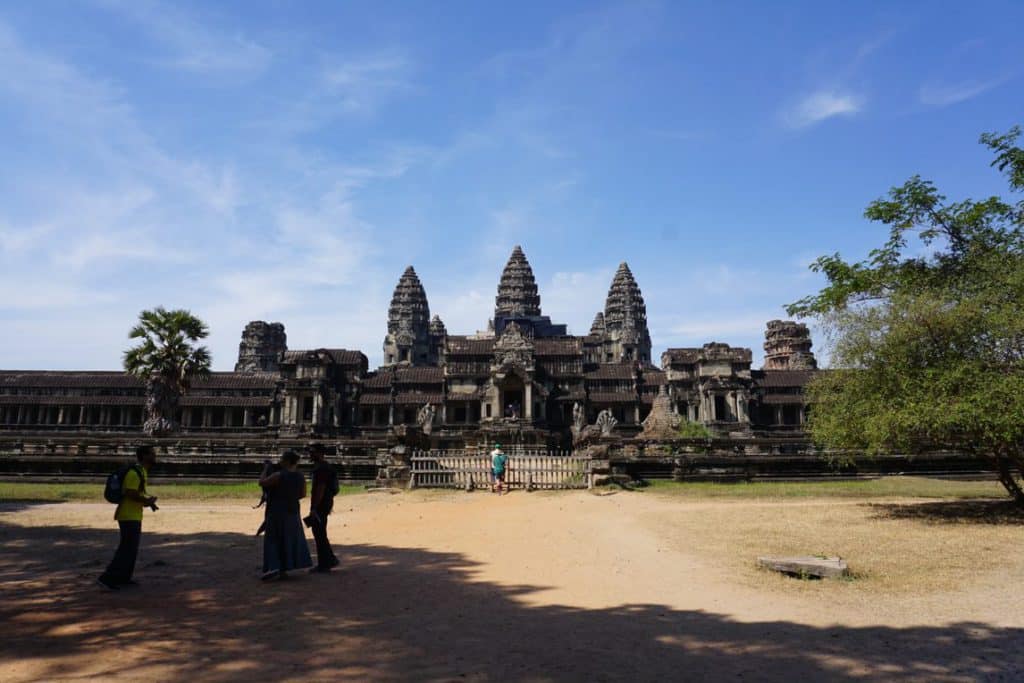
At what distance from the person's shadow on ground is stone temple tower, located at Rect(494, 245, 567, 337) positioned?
79861mm

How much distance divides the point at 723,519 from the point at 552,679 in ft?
33.5

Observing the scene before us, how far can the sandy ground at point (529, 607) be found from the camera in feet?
17.4

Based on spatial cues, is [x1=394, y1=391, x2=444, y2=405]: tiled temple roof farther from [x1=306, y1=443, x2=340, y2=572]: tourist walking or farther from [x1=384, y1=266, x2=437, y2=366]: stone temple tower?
[x1=306, y1=443, x2=340, y2=572]: tourist walking

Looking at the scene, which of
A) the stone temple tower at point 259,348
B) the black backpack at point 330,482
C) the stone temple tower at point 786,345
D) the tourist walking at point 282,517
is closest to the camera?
the tourist walking at point 282,517

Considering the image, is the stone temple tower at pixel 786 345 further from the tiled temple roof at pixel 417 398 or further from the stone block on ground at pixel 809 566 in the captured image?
the stone block on ground at pixel 809 566

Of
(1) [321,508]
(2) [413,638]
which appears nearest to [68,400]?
(1) [321,508]

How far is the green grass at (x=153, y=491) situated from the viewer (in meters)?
20.4

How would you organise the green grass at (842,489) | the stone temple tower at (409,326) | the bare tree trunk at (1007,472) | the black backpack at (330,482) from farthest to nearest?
the stone temple tower at (409,326) → the green grass at (842,489) → the bare tree trunk at (1007,472) → the black backpack at (330,482)

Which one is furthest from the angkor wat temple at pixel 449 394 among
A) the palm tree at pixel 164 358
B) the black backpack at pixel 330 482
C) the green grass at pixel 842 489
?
the black backpack at pixel 330 482

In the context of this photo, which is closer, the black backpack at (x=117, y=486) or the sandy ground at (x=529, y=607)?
the sandy ground at (x=529, y=607)

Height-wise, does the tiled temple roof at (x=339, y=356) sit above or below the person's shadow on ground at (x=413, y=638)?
above

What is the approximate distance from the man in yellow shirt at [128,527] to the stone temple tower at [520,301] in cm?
7955

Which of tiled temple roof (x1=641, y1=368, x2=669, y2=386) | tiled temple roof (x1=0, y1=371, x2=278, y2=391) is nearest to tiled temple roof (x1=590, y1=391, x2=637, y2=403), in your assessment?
tiled temple roof (x1=641, y1=368, x2=669, y2=386)

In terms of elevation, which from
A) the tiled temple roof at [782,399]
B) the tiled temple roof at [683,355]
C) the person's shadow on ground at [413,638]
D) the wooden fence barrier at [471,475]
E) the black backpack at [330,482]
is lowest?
the person's shadow on ground at [413,638]
